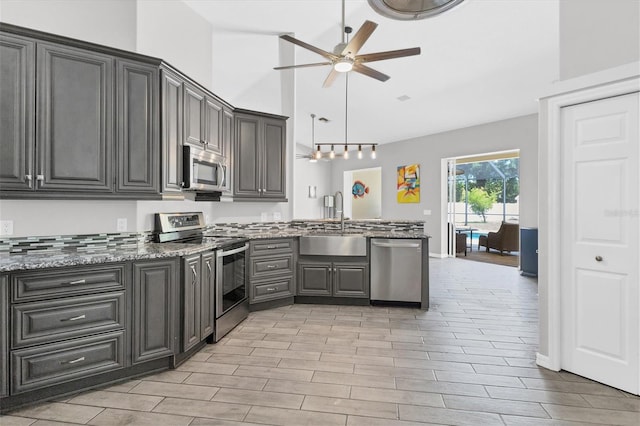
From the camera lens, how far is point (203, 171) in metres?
3.32

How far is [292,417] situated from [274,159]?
309 cm

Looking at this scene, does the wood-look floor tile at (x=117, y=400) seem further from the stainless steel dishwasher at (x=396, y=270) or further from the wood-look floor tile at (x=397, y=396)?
the stainless steel dishwasher at (x=396, y=270)

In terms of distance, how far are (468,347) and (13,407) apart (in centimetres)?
319

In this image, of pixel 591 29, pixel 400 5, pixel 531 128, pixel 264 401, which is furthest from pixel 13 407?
pixel 531 128

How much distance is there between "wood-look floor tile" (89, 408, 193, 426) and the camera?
1850 mm

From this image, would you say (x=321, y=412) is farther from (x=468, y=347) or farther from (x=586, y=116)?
(x=586, y=116)

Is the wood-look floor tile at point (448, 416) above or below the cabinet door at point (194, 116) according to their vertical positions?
below

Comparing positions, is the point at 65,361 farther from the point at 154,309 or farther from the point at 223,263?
the point at 223,263

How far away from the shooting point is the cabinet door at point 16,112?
7.03 feet

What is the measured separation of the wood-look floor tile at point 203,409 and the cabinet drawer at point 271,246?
1.96m

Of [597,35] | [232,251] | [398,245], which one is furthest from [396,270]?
→ [597,35]

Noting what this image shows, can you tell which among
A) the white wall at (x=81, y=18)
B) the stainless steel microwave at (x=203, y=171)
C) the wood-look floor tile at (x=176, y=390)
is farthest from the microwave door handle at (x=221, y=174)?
the wood-look floor tile at (x=176, y=390)

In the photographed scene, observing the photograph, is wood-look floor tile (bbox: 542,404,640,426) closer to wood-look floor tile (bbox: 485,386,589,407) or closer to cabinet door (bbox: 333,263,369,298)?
wood-look floor tile (bbox: 485,386,589,407)

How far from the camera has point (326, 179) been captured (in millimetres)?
11500
